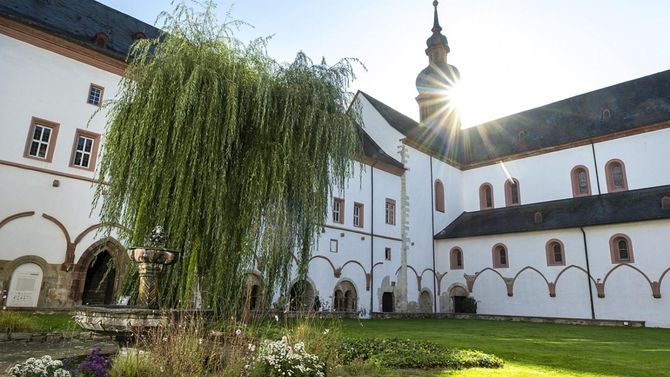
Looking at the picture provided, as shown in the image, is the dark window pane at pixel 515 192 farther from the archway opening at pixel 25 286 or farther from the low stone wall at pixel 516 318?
the archway opening at pixel 25 286

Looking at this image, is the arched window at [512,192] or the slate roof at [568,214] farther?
the arched window at [512,192]

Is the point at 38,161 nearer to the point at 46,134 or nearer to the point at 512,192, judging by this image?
the point at 46,134

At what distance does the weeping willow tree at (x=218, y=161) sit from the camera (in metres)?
7.41

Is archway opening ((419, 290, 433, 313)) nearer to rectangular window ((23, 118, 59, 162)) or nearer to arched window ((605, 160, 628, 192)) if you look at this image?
arched window ((605, 160, 628, 192))

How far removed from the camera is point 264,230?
25.6 ft

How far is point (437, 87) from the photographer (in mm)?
31859

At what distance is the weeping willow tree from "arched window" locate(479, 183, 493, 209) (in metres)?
22.0

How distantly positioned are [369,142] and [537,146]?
10828 mm

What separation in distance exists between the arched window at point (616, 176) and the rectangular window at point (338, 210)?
48.1 ft

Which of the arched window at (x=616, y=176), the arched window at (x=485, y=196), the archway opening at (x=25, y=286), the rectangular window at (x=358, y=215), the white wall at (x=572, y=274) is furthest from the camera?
the arched window at (x=485, y=196)

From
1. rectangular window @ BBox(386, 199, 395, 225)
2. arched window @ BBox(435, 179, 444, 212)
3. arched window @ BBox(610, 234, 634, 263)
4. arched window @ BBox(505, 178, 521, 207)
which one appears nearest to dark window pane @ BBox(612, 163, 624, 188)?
arched window @ BBox(610, 234, 634, 263)

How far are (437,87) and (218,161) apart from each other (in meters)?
26.9

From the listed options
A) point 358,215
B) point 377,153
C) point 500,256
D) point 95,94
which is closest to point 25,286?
point 95,94

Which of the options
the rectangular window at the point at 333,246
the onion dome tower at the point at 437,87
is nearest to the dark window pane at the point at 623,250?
the rectangular window at the point at 333,246
